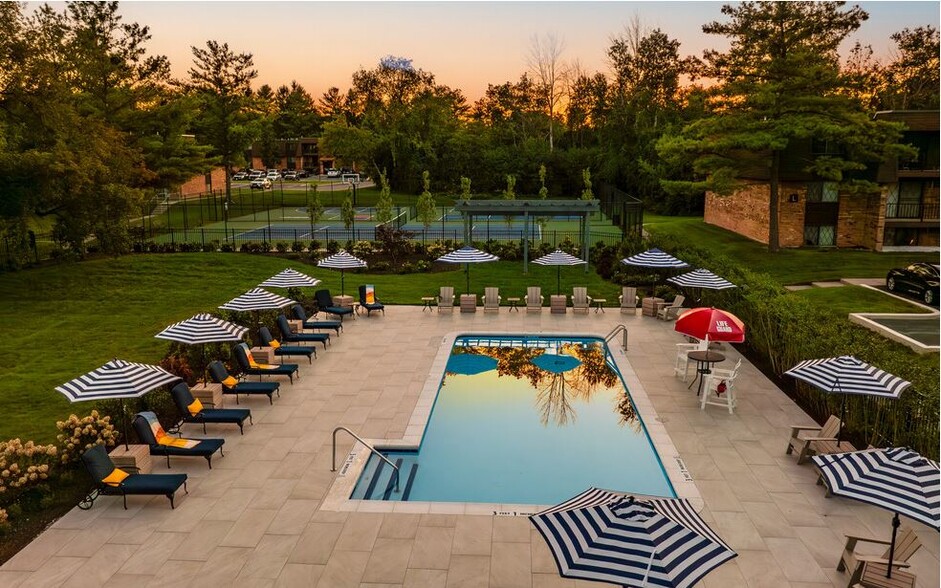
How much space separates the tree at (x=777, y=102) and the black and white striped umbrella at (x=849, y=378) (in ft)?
83.5

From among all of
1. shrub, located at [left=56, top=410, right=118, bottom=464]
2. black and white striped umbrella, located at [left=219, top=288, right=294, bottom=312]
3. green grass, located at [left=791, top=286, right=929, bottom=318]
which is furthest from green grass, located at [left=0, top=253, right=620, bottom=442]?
green grass, located at [left=791, top=286, right=929, bottom=318]

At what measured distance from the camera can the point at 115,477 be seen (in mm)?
11250

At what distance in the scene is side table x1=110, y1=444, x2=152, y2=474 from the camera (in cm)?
1173

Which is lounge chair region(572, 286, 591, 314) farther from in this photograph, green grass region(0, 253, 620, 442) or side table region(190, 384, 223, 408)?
side table region(190, 384, 223, 408)

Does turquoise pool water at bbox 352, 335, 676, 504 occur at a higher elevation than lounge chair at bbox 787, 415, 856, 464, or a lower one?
lower

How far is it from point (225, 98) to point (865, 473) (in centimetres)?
7525

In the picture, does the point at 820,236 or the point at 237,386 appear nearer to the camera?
the point at 237,386

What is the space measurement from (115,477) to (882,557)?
11.8m

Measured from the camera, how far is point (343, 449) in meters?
13.1

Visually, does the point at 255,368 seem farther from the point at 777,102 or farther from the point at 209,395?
the point at 777,102

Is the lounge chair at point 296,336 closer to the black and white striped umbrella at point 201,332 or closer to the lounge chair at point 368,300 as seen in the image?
the black and white striped umbrella at point 201,332

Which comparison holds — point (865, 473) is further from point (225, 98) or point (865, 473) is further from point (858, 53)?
point (858, 53)

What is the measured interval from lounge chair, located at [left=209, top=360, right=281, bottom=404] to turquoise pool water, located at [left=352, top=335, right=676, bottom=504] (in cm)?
394

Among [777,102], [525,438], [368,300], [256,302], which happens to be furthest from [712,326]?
[777,102]
